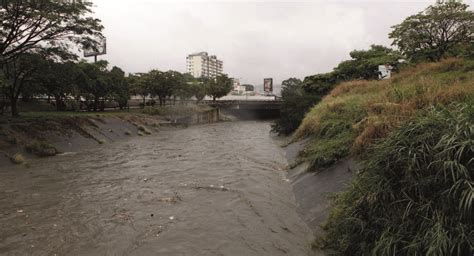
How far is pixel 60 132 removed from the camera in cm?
2412

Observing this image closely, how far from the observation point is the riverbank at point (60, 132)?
19.5 metres

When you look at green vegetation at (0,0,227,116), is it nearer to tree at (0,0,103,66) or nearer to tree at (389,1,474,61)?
tree at (0,0,103,66)

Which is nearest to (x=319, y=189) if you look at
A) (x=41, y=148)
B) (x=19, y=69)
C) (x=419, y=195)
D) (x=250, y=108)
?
(x=419, y=195)

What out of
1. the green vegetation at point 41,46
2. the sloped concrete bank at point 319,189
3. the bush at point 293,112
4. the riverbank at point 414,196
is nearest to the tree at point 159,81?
the green vegetation at point 41,46

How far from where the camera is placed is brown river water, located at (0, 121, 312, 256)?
7496 mm

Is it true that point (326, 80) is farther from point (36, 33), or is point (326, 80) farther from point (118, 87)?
point (36, 33)

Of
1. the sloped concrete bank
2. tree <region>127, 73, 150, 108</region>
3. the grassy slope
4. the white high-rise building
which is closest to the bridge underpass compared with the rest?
tree <region>127, 73, 150, 108</region>

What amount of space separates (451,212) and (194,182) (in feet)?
32.3

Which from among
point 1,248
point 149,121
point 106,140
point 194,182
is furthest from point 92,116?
point 1,248

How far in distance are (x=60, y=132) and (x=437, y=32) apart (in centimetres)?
2969

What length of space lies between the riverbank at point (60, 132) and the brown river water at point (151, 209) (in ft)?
9.45

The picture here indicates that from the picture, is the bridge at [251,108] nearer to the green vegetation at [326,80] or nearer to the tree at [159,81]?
the tree at [159,81]

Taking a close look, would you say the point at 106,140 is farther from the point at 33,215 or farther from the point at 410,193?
the point at 410,193

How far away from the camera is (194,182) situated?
13.2 m
